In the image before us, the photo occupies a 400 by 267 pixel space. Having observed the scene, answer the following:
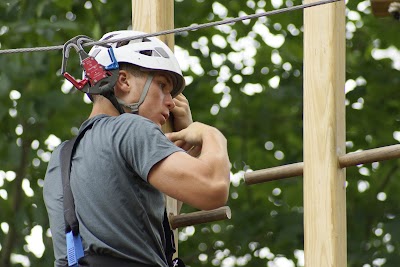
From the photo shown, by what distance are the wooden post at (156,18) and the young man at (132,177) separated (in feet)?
2.27

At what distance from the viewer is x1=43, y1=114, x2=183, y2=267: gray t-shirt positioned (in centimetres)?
448

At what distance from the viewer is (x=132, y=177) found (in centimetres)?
457

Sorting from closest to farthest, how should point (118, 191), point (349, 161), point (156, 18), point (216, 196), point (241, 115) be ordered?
point (216, 196) < point (118, 191) < point (349, 161) < point (156, 18) < point (241, 115)

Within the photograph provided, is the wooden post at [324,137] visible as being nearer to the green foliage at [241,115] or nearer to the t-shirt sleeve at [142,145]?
the t-shirt sleeve at [142,145]

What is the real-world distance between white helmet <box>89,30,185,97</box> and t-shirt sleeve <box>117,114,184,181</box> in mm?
382

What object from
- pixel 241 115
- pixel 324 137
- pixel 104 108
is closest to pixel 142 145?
pixel 104 108

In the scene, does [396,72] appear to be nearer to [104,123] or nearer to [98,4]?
[98,4]

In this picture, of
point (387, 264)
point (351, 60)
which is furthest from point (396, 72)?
point (387, 264)

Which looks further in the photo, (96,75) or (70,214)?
(96,75)

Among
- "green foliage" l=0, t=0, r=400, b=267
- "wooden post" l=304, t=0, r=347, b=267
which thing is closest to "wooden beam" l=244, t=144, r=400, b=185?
"wooden post" l=304, t=0, r=347, b=267

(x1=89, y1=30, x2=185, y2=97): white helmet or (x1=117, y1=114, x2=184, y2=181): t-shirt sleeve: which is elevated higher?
(x1=89, y1=30, x2=185, y2=97): white helmet

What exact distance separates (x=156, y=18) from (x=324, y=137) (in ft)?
2.64

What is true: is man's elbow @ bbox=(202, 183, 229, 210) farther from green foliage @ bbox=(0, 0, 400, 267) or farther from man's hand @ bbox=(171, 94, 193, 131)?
green foliage @ bbox=(0, 0, 400, 267)

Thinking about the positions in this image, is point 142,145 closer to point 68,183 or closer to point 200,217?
point 68,183
